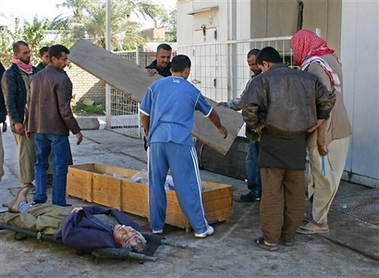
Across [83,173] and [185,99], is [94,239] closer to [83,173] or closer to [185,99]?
[185,99]

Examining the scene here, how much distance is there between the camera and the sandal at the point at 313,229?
484 cm

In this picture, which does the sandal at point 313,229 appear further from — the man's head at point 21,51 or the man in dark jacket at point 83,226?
the man's head at point 21,51

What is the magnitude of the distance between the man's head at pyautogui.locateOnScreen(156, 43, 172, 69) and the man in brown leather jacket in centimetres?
125

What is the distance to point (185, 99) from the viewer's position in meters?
4.54

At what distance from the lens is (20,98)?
20.2ft

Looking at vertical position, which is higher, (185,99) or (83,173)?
(185,99)

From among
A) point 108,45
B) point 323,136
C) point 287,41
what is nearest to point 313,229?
point 323,136

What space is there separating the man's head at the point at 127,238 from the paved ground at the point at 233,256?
0.47ft

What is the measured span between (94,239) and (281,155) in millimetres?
1631

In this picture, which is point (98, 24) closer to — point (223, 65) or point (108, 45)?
point (108, 45)

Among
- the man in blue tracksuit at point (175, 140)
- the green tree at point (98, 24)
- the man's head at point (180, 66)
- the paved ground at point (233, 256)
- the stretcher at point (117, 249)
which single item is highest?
the green tree at point (98, 24)

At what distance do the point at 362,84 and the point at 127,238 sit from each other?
381 centimetres

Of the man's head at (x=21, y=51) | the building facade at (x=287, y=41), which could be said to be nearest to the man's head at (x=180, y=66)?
the building facade at (x=287, y=41)

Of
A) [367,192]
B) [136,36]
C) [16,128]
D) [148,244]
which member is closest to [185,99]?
[148,244]
